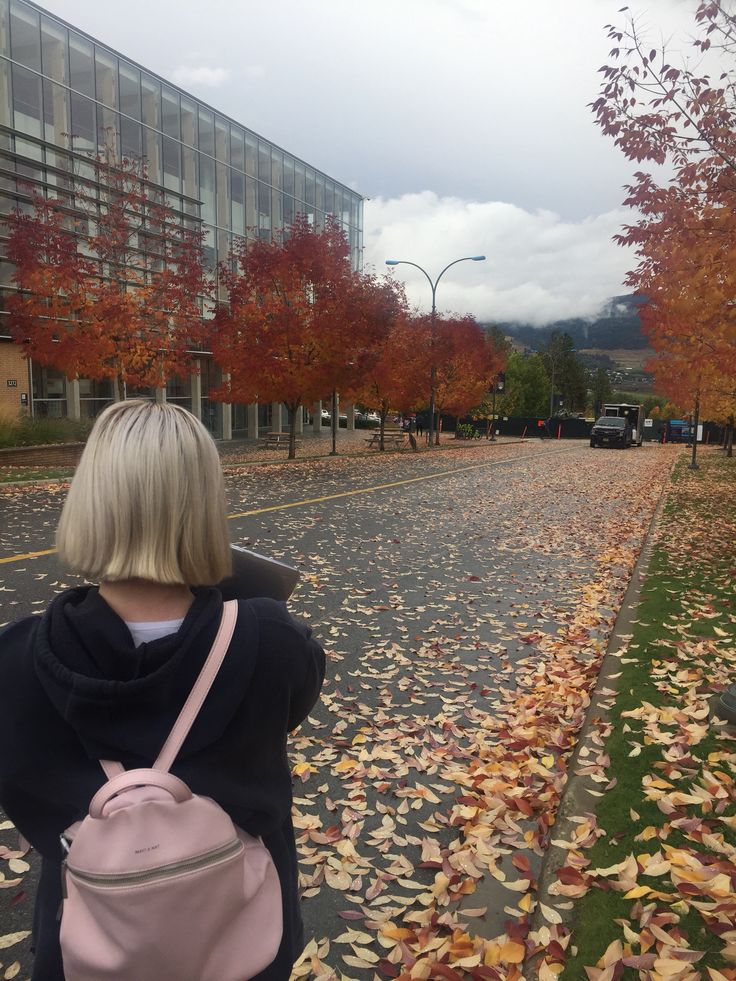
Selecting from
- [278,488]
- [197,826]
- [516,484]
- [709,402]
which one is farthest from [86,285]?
[709,402]

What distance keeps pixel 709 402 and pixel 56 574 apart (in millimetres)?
28061

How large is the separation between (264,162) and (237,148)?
8.87 ft

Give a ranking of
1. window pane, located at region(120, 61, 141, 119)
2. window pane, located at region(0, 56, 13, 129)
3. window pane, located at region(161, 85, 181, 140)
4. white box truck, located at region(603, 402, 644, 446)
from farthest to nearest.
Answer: white box truck, located at region(603, 402, 644, 446)
window pane, located at region(161, 85, 181, 140)
window pane, located at region(120, 61, 141, 119)
window pane, located at region(0, 56, 13, 129)

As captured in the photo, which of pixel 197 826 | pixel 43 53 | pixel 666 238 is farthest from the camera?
pixel 43 53

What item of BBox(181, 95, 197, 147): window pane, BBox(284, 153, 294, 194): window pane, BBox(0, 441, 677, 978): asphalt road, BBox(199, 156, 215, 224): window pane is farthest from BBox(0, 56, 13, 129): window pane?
Result: BBox(284, 153, 294, 194): window pane

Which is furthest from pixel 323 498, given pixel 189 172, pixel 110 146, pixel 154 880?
pixel 189 172

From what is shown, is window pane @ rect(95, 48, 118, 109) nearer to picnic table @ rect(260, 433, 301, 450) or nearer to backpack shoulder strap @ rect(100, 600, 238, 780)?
picnic table @ rect(260, 433, 301, 450)

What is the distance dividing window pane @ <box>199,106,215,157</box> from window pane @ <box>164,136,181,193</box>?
7.17 ft

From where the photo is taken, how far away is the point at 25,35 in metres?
26.8

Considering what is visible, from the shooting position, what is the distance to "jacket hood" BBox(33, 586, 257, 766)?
138 centimetres

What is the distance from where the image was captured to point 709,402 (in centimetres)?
2972

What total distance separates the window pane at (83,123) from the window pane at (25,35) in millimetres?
1918

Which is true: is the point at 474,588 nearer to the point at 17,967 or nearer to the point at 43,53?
A: the point at 17,967

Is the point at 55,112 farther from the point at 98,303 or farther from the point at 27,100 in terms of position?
the point at 98,303
